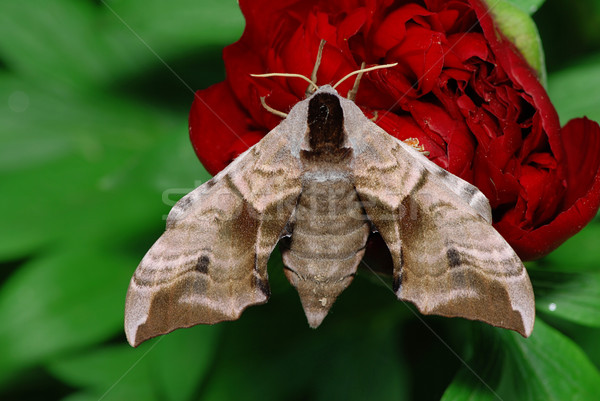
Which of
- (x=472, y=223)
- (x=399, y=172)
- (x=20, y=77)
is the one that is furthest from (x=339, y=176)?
(x=20, y=77)

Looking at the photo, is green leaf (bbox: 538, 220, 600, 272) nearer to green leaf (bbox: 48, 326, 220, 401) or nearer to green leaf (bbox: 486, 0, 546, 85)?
green leaf (bbox: 486, 0, 546, 85)

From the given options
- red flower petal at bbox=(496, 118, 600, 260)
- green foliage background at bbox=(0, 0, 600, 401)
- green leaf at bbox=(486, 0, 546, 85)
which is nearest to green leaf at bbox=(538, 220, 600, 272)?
green foliage background at bbox=(0, 0, 600, 401)

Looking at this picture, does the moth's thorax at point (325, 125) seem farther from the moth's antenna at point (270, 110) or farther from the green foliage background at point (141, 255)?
the green foliage background at point (141, 255)

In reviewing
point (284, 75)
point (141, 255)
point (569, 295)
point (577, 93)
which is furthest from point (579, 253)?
point (141, 255)

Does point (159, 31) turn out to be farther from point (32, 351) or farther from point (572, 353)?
point (572, 353)

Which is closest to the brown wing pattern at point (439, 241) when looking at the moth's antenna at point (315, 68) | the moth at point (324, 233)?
the moth at point (324, 233)

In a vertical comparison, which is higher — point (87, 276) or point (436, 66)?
point (436, 66)
